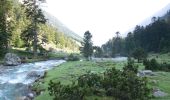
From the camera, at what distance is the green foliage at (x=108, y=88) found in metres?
29.1

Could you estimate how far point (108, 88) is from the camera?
31.3 metres

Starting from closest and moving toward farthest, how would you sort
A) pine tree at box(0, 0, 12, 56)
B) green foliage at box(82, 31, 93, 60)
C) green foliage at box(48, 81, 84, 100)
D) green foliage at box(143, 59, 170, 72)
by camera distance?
green foliage at box(48, 81, 84, 100)
green foliage at box(143, 59, 170, 72)
pine tree at box(0, 0, 12, 56)
green foliage at box(82, 31, 93, 60)

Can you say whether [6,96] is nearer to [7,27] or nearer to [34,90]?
[34,90]

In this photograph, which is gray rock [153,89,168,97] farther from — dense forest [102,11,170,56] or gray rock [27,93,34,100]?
dense forest [102,11,170,56]

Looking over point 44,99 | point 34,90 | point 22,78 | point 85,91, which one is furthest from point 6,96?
point 22,78

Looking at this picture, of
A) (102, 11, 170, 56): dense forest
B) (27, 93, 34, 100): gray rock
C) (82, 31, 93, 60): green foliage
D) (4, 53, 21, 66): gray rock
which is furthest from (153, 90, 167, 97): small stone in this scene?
(102, 11, 170, 56): dense forest

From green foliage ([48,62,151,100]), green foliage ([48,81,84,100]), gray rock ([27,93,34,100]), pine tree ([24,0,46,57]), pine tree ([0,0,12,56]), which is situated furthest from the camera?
pine tree ([24,0,46,57])

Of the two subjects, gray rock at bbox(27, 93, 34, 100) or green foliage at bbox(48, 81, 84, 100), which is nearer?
green foliage at bbox(48, 81, 84, 100)

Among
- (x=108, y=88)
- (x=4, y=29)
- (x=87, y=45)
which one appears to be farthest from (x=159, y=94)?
(x=87, y=45)

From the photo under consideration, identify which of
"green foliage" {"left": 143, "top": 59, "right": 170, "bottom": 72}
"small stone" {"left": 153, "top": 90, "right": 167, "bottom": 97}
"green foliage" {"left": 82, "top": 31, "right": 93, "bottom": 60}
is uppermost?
"green foliage" {"left": 82, "top": 31, "right": 93, "bottom": 60}

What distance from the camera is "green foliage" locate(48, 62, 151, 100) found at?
95.5 ft

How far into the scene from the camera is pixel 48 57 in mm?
98750

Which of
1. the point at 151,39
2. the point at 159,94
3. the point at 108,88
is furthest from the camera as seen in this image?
the point at 151,39

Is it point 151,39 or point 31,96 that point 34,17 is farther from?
point 151,39
